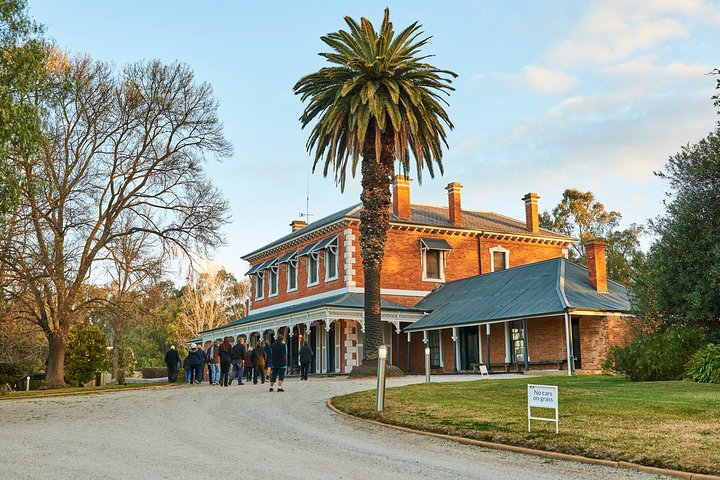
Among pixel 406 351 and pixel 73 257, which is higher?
pixel 73 257

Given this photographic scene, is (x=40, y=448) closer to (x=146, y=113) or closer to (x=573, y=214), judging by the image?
(x=146, y=113)

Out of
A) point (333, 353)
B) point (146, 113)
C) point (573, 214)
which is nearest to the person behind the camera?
point (146, 113)

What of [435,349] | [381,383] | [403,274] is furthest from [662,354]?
[403,274]

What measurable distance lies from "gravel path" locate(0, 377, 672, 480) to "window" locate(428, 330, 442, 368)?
19.2 meters

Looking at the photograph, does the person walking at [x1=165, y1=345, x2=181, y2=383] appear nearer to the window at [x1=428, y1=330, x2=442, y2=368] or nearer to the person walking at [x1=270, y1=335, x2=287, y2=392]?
the person walking at [x1=270, y1=335, x2=287, y2=392]

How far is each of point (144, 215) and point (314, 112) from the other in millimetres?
8296

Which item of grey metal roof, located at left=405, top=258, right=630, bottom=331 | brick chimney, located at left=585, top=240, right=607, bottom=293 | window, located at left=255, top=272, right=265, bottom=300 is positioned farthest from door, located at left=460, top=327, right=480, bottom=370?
window, located at left=255, top=272, right=265, bottom=300

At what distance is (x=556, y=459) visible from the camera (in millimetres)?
9656

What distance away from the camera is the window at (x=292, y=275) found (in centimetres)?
4281

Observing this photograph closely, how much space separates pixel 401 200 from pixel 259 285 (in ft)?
43.5

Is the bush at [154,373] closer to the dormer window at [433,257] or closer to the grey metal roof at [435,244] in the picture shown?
the dormer window at [433,257]

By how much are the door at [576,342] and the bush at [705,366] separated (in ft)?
37.8

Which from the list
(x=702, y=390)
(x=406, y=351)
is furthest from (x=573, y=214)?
(x=702, y=390)

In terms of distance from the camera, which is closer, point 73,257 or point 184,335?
point 73,257
